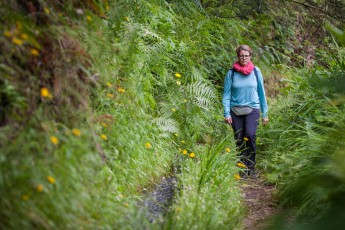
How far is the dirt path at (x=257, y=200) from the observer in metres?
4.93

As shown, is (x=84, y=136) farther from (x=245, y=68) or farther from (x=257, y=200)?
(x=245, y=68)

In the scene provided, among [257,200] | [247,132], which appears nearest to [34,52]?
[257,200]

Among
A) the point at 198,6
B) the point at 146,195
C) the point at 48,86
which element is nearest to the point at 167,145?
the point at 146,195

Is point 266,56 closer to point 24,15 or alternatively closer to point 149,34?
point 149,34

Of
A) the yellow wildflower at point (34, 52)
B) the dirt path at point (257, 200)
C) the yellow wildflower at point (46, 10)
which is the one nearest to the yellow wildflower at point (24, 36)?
the yellow wildflower at point (34, 52)

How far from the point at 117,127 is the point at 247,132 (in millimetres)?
2510

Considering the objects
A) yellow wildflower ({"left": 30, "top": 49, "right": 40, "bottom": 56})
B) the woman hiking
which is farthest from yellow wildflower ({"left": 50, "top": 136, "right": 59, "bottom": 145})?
the woman hiking

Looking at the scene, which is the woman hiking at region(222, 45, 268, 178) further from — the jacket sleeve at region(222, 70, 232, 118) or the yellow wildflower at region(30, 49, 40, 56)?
the yellow wildflower at region(30, 49, 40, 56)

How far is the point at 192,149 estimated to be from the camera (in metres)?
6.61

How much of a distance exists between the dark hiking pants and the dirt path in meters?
0.41

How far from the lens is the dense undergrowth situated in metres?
2.63

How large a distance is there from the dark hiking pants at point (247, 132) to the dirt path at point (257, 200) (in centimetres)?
41

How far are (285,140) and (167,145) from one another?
1.98m

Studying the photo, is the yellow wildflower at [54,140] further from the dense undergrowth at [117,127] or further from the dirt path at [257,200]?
the dirt path at [257,200]
